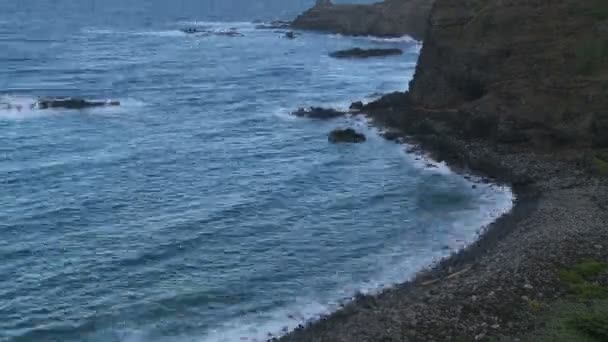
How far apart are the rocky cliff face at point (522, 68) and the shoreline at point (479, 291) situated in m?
9.28

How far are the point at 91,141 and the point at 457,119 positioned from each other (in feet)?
115

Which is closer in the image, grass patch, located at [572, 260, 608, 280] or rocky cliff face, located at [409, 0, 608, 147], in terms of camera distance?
grass patch, located at [572, 260, 608, 280]

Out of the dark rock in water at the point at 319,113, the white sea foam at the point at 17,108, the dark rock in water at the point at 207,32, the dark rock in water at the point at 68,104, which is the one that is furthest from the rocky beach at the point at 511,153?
the dark rock in water at the point at 207,32

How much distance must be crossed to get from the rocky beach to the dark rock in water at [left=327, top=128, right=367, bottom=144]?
10.7ft

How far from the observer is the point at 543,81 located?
6116 centimetres

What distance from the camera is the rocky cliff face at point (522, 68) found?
189ft

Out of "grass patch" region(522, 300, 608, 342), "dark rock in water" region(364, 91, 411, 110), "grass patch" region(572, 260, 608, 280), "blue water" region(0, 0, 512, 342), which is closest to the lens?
"grass patch" region(522, 300, 608, 342)

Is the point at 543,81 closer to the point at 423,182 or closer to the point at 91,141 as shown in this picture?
the point at 423,182

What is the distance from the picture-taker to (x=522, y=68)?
63.6 m

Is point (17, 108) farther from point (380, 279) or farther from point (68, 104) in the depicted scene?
point (380, 279)

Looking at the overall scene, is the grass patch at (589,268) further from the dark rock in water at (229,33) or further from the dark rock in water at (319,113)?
the dark rock in water at (229,33)

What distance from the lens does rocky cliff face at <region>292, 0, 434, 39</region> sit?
154 m

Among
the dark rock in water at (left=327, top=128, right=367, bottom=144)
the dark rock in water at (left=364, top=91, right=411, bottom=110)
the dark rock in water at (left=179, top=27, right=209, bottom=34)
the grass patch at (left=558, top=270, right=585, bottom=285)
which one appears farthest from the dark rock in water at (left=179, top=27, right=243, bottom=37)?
the grass patch at (left=558, top=270, right=585, bottom=285)

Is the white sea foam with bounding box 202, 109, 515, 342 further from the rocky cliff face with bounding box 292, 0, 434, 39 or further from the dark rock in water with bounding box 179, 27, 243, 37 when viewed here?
the dark rock in water with bounding box 179, 27, 243, 37
